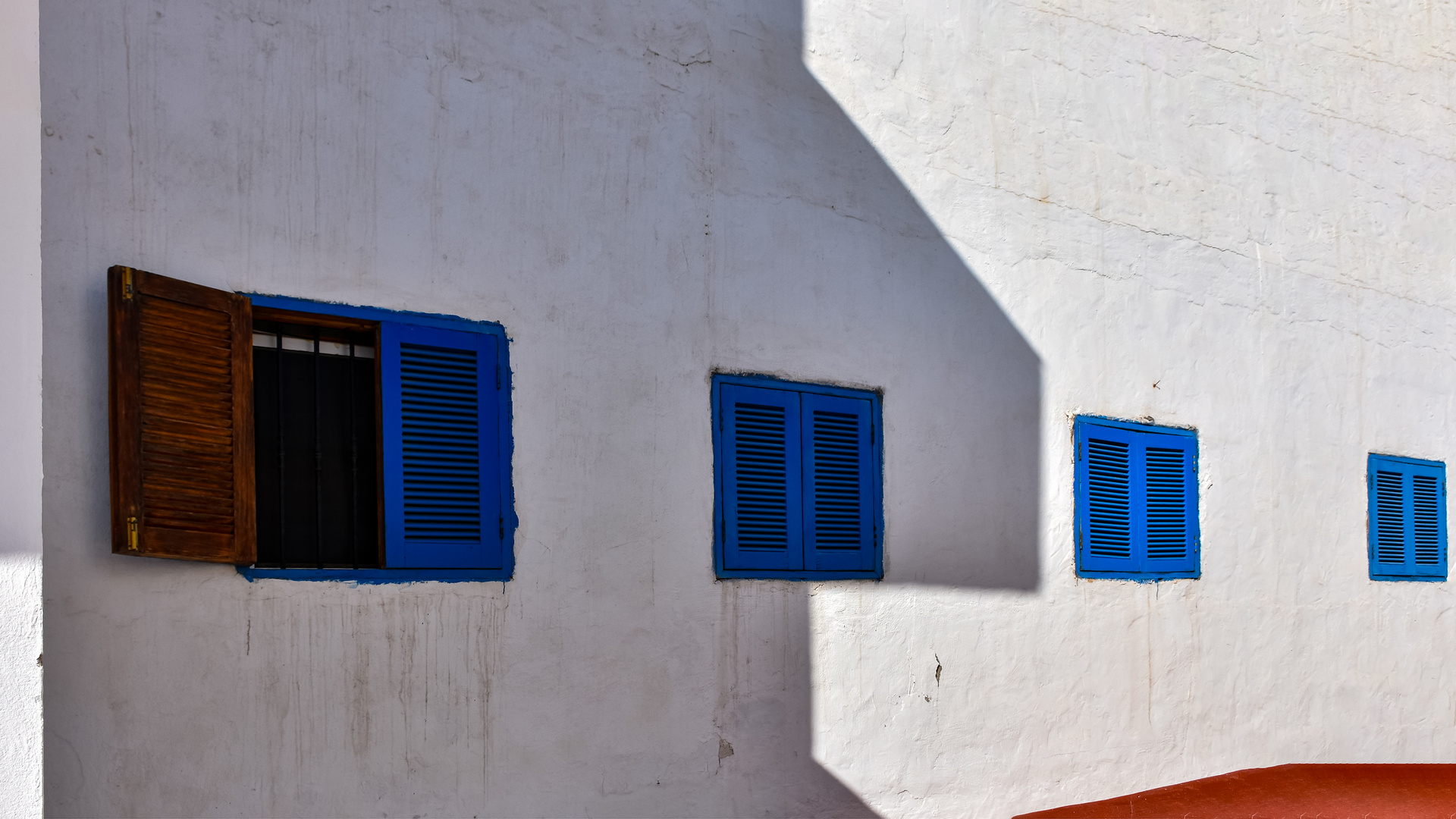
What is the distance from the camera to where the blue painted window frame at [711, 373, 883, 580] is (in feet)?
17.3

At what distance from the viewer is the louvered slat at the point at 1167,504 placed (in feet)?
22.6

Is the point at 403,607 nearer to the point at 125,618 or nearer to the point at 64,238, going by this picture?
the point at 125,618

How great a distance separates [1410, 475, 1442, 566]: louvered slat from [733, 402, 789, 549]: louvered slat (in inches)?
206

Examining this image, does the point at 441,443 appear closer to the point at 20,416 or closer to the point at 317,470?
the point at 317,470

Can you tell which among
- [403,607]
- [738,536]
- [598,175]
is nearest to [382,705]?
[403,607]

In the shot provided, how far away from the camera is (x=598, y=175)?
16.5ft

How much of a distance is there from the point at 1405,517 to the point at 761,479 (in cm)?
526

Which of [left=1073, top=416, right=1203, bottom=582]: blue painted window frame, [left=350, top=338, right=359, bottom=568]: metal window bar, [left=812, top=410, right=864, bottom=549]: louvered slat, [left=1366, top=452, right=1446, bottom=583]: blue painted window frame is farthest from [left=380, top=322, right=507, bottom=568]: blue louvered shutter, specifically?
[left=1366, top=452, right=1446, bottom=583]: blue painted window frame

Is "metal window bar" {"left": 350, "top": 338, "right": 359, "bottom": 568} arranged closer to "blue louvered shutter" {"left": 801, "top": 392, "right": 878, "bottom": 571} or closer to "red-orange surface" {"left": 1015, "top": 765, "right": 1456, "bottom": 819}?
"blue louvered shutter" {"left": 801, "top": 392, "right": 878, "bottom": 571}

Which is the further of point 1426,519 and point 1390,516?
point 1426,519

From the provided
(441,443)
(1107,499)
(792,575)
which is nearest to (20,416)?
(441,443)

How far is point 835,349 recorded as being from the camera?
5.71 m

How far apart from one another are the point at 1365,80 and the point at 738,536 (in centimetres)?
597

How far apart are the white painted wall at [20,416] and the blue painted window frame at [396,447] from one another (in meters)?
1.06
